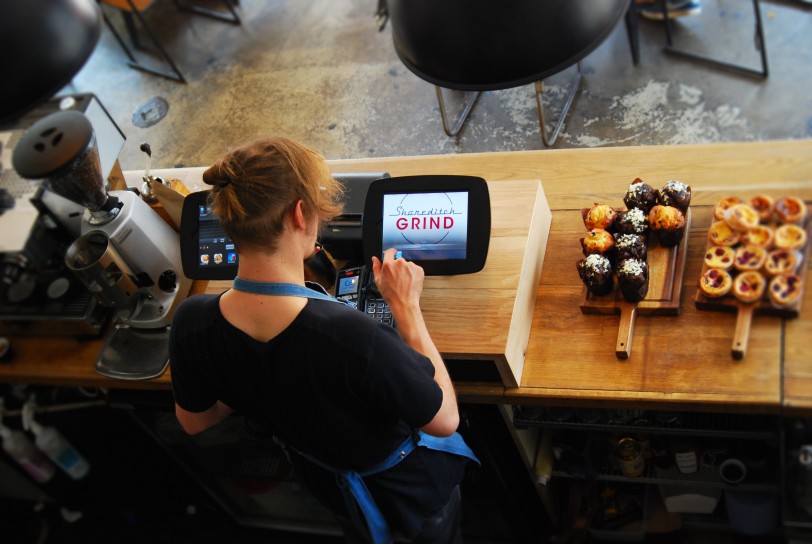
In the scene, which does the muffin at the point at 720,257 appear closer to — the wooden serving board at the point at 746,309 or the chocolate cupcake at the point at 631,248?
the wooden serving board at the point at 746,309

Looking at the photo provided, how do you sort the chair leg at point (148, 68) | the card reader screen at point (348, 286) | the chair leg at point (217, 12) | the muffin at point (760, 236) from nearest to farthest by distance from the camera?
the muffin at point (760, 236) → the card reader screen at point (348, 286) → the chair leg at point (148, 68) → the chair leg at point (217, 12)

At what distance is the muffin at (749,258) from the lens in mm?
1732

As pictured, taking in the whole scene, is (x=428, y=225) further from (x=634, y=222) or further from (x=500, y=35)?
(x=500, y=35)

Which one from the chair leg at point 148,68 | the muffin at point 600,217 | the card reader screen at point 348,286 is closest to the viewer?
the muffin at point 600,217

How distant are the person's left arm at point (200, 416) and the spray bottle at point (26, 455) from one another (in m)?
1.47

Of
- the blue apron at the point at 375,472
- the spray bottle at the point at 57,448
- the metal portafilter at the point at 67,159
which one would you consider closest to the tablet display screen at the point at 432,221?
the blue apron at the point at 375,472

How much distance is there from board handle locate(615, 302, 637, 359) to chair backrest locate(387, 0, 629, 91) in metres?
0.76

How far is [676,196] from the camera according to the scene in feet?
6.19

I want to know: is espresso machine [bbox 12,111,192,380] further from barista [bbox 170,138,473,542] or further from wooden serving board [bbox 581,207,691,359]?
wooden serving board [bbox 581,207,691,359]

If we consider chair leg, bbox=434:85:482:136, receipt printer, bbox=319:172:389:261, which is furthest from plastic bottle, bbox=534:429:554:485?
chair leg, bbox=434:85:482:136

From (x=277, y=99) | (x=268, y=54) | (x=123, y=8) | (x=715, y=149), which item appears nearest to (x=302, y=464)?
(x=715, y=149)

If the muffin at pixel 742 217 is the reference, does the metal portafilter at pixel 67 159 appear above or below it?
above

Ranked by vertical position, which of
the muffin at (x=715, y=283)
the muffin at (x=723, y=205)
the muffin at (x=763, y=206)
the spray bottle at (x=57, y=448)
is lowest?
the spray bottle at (x=57, y=448)

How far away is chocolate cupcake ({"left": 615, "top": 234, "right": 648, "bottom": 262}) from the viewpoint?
6.08 feet
